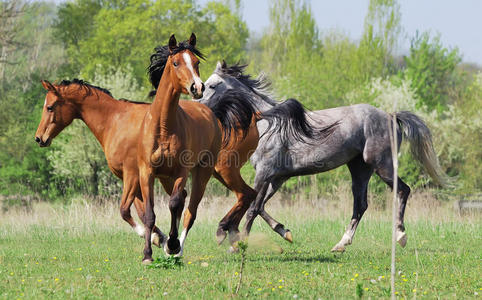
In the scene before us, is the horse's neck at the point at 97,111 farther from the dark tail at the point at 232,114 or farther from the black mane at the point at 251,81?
the black mane at the point at 251,81

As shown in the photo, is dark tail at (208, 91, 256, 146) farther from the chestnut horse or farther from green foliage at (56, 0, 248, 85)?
green foliage at (56, 0, 248, 85)

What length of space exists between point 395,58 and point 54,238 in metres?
45.1

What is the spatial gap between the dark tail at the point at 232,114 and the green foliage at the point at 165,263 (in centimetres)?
248

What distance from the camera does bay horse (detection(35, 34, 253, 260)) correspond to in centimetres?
836

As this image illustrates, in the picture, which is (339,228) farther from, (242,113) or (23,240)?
(23,240)

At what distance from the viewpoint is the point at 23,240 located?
10.9 m

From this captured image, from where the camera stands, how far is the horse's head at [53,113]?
9039mm

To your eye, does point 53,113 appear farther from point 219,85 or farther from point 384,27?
point 384,27

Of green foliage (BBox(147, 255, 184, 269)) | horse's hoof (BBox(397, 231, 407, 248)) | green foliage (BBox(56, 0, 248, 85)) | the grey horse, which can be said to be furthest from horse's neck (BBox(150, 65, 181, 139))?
green foliage (BBox(56, 0, 248, 85))

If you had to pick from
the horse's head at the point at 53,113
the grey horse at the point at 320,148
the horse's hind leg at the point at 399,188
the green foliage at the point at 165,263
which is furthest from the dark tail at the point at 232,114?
the green foliage at the point at 165,263

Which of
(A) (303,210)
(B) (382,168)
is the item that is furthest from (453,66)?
(B) (382,168)

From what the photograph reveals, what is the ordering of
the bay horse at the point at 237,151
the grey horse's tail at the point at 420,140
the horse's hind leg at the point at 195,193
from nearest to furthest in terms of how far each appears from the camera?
the horse's hind leg at the point at 195,193 < the bay horse at the point at 237,151 < the grey horse's tail at the point at 420,140

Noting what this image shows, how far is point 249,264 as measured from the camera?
747 cm

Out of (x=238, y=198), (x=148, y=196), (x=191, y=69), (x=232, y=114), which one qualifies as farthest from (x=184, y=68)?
(x=238, y=198)
